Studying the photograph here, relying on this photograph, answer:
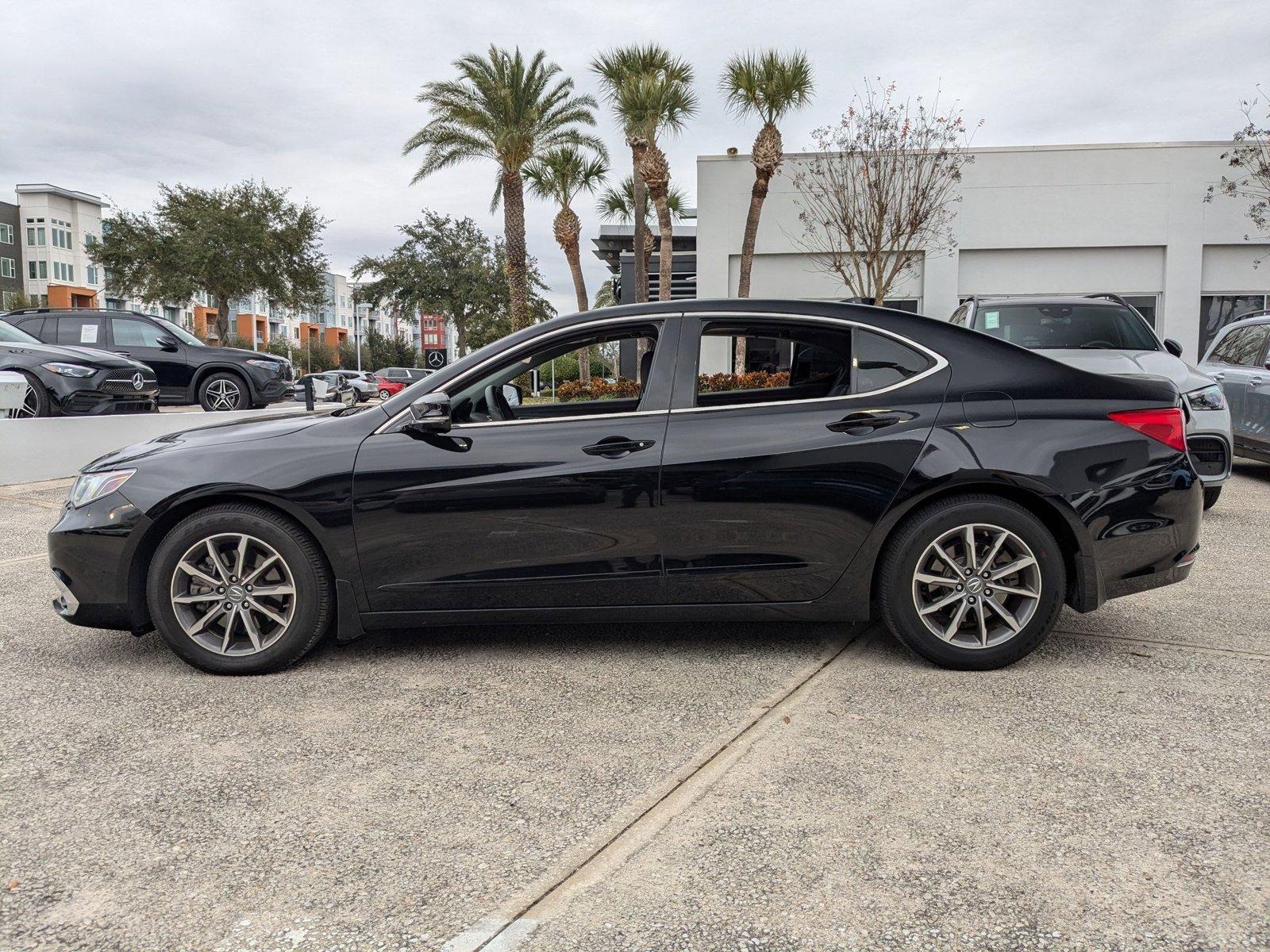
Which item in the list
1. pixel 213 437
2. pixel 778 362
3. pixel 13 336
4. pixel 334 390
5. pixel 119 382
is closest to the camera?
pixel 213 437

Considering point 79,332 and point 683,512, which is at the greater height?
point 79,332

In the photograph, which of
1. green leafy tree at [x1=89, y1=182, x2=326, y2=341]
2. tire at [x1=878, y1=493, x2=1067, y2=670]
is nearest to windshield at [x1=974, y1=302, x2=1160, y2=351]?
tire at [x1=878, y1=493, x2=1067, y2=670]

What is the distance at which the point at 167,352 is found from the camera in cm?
1507

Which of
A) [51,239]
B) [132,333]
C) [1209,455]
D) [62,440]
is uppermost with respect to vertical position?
[51,239]

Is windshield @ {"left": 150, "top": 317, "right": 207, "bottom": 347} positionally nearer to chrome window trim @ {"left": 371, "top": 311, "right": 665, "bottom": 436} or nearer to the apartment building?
chrome window trim @ {"left": 371, "top": 311, "right": 665, "bottom": 436}

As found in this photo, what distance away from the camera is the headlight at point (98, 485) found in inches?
163

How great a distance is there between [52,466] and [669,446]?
33.0ft

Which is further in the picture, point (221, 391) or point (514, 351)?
point (221, 391)

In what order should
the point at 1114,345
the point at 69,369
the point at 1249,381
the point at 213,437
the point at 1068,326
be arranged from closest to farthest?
1. the point at 213,437
2. the point at 1114,345
3. the point at 1068,326
4. the point at 1249,381
5. the point at 69,369

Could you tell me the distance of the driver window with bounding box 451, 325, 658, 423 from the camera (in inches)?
165

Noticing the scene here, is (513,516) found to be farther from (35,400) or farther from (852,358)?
(35,400)

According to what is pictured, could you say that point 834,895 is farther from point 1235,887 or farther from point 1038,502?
point 1038,502

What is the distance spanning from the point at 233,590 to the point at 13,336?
11.2 meters

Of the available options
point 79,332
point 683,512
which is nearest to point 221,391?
point 79,332
